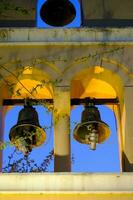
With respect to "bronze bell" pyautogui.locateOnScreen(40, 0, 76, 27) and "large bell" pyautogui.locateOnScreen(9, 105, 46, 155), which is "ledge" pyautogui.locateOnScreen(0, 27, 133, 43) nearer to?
"bronze bell" pyautogui.locateOnScreen(40, 0, 76, 27)

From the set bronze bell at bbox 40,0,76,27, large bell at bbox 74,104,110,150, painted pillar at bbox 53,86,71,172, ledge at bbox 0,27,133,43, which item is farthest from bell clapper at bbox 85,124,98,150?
bronze bell at bbox 40,0,76,27

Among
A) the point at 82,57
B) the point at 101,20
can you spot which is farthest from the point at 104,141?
the point at 101,20

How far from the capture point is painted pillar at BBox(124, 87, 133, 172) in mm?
8406

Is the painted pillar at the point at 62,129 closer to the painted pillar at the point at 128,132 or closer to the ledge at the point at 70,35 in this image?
the painted pillar at the point at 128,132

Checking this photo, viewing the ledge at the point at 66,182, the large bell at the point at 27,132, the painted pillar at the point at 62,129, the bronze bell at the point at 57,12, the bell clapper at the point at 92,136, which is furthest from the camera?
the bronze bell at the point at 57,12

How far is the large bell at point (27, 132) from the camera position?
8.57m

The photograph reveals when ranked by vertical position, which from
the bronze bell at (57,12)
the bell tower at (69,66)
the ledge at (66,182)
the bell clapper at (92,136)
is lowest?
the ledge at (66,182)

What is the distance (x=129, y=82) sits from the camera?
9.00 m

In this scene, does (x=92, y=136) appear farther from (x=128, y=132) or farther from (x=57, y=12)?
(x=57, y=12)

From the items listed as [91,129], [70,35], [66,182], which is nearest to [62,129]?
[91,129]

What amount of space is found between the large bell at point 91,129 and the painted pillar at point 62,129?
14 cm

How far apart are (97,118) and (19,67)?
1039mm

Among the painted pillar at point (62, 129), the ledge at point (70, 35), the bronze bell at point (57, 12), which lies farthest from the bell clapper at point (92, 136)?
the bronze bell at point (57, 12)

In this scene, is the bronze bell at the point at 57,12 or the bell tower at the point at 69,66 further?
the bronze bell at the point at 57,12
